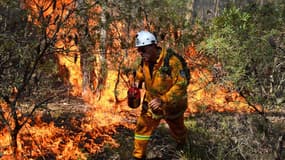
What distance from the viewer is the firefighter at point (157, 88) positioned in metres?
4.85

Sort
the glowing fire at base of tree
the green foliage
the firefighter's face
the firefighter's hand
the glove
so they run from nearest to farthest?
1. the firefighter's hand
2. the firefighter's face
3. the green foliage
4. the glove
5. the glowing fire at base of tree

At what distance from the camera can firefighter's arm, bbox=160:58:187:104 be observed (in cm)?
484

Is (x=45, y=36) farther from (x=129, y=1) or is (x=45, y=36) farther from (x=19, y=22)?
(x=129, y=1)

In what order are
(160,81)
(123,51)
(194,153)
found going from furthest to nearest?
1. (123,51)
2. (194,153)
3. (160,81)

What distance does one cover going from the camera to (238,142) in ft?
15.4

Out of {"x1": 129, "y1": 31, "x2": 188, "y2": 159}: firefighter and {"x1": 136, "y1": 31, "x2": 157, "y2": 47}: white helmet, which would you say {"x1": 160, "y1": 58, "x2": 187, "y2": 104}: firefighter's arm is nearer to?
{"x1": 129, "y1": 31, "x2": 188, "y2": 159}: firefighter

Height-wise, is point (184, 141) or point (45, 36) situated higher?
point (45, 36)

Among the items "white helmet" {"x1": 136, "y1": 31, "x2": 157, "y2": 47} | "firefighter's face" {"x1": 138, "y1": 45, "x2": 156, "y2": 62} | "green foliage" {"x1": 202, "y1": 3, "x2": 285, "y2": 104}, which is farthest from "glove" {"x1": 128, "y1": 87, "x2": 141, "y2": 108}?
"green foliage" {"x1": 202, "y1": 3, "x2": 285, "y2": 104}

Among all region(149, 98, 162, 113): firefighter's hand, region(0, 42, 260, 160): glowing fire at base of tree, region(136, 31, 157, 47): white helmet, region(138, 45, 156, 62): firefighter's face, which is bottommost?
region(0, 42, 260, 160): glowing fire at base of tree

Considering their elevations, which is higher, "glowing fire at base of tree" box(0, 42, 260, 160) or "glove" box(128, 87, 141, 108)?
"glove" box(128, 87, 141, 108)

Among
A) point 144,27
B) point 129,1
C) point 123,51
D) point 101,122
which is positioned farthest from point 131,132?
point 144,27

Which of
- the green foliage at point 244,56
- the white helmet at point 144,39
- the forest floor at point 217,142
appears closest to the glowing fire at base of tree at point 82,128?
the forest floor at point 217,142

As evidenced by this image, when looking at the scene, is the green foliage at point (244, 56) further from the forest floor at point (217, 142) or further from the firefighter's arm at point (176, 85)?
the firefighter's arm at point (176, 85)

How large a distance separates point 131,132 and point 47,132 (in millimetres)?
1633
